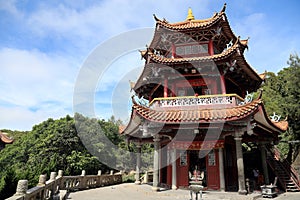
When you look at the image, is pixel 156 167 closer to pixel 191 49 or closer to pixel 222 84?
pixel 222 84

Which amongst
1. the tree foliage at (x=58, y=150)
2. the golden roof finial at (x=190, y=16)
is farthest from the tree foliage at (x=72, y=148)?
the golden roof finial at (x=190, y=16)

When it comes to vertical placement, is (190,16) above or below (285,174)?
above

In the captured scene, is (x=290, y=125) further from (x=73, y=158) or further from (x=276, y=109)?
(x=73, y=158)

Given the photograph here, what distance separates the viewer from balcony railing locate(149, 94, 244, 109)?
1127 cm

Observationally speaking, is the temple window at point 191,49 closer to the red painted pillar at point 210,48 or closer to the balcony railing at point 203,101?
the red painted pillar at point 210,48

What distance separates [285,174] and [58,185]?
13923 mm

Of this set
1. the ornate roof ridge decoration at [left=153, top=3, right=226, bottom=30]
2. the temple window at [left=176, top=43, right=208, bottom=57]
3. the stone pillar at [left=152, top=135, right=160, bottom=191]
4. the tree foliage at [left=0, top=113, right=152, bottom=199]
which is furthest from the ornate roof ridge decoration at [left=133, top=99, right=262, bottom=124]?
the tree foliage at [left=0, top=113, right=152, bottom=199]

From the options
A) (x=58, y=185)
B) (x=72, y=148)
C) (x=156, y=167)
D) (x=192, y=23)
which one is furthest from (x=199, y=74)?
(x=72, y=148)

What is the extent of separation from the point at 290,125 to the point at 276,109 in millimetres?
2061

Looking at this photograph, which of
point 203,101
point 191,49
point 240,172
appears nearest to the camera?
point 240,172

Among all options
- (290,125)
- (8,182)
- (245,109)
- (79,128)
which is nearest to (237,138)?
(245,109)

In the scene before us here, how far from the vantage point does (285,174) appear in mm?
14469

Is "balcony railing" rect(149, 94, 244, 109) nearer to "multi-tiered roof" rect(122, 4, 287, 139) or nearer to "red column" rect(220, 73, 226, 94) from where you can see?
"multi-tiered roof" rect(122, 4, 287, 139)

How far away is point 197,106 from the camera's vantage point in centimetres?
1149
